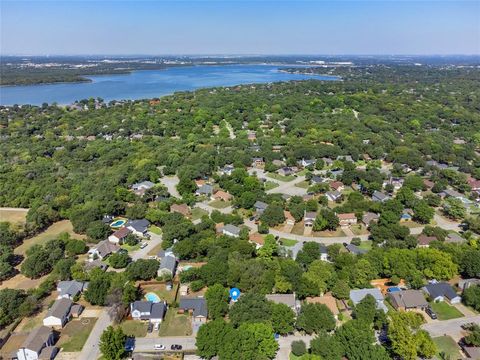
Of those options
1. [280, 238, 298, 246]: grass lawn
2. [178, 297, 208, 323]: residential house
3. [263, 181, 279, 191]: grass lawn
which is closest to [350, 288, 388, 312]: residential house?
[280, 238, 298, 246]: grass lawn

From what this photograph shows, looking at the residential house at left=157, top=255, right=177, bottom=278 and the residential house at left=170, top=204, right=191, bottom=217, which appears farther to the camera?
the residential house at left=170, top=204, right=191, bottom=217

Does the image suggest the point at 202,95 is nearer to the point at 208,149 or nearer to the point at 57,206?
the point at 208,149

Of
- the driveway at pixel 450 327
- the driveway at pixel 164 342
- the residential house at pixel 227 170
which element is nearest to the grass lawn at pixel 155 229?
the driveway at pixel 164 342

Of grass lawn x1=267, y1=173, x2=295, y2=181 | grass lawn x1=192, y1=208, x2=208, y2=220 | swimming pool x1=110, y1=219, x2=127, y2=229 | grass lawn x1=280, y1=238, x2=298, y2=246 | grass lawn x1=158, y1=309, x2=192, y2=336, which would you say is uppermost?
grass lawn x1=267, y1=173, x2=295, y2=181

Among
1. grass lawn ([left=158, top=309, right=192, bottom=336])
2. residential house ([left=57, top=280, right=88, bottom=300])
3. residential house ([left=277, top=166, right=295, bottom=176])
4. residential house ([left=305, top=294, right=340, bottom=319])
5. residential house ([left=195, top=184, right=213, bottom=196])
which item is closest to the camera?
grass lawn ([left=158, top=309, right=192, bottom=336])

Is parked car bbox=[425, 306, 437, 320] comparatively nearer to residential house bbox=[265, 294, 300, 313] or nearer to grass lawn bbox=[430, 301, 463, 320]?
grass lawn bbox=[430, 301, 463, 320]

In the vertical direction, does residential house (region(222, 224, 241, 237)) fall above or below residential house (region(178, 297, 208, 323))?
above

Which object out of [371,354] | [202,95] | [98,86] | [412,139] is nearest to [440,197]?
[412,139]

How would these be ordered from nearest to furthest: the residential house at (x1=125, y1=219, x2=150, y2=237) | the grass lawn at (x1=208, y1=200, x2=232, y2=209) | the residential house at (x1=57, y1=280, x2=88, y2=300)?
the residential house at (x1=57, y1=280, x2=88, y2=300), the residential house at (x1=125, y1=219, x2=150, y2=237), the grass lawn at (x1=208, y1=200, x2=232, y2=209)
